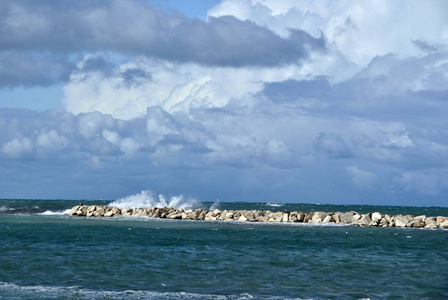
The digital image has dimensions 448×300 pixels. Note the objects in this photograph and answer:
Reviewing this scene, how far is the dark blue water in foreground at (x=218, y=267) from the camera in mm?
24047

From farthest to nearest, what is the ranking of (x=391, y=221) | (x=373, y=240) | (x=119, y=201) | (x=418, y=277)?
(x=119, y=201), (x=391, y=221), (x=373, y=240), (x=418, y=277)

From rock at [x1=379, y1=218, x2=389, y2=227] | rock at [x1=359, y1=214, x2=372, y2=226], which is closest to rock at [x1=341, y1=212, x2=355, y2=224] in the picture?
rock at [x1=359, y1=214, x2=372, y2=226]

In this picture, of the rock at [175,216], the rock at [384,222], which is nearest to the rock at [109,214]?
the rock at [175,216]

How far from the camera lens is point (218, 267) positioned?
2975cm

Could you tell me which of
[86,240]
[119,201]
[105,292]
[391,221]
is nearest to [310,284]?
[105,292]

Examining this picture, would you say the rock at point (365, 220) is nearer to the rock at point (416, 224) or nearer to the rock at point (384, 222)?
the rock at point (384, 222)

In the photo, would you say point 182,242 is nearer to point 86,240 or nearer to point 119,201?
point 86,240

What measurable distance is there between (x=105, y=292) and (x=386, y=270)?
1373cm

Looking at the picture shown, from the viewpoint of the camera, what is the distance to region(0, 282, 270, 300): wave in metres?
22.7

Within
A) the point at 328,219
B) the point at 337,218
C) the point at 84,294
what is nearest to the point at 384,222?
the point at 337,218

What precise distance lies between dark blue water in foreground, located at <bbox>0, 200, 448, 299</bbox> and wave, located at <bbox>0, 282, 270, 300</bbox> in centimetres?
4

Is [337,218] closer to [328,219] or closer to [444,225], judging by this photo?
[328,219]

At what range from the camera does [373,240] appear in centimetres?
4572

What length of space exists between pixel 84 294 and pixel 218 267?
27.0 ft
